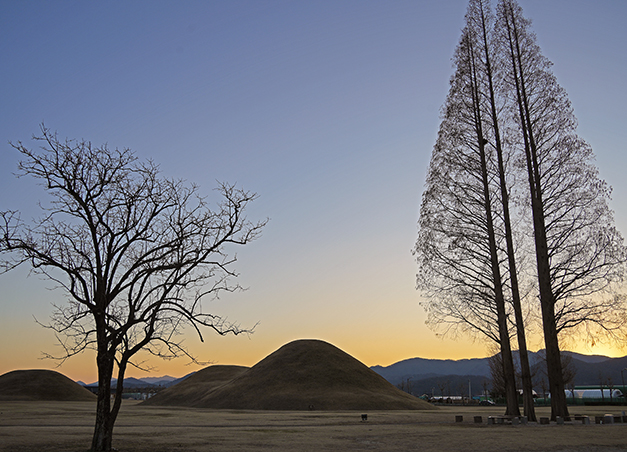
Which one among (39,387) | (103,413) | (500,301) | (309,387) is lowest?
(39,387)

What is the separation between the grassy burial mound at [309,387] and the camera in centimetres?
7692

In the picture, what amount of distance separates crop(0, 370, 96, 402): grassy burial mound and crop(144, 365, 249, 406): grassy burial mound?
28.9 m

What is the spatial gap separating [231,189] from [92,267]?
600cm

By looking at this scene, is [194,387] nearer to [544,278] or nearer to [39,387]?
[39,387]

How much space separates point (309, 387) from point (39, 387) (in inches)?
3081

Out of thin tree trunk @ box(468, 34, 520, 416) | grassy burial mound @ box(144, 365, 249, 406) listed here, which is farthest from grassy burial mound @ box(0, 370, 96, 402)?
Answer: thin tree trunk @ box(468, 34, 520, 416)

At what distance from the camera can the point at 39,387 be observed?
402 feet

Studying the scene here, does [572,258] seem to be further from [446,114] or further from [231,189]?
[231,189]

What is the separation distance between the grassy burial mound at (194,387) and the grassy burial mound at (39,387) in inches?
1138

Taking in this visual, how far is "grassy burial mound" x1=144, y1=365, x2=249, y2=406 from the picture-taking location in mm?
96062

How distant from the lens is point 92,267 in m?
17.6

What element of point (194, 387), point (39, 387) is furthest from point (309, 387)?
point (39, 387)

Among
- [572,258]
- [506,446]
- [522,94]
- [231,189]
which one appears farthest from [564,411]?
[231,189]

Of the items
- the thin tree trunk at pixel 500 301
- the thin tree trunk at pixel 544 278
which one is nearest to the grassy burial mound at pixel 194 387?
the thin tree trunk at pixel 500 301
